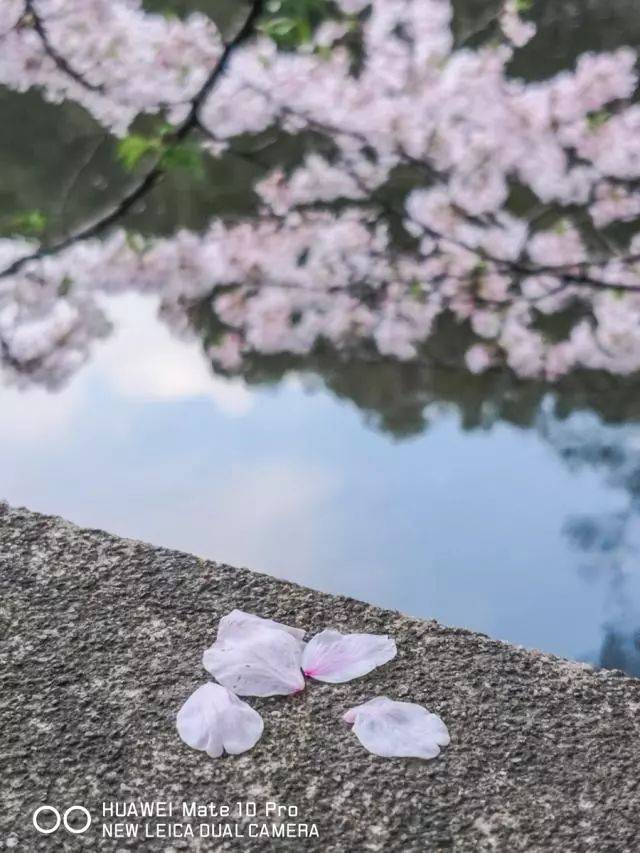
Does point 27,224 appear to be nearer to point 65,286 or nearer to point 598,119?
point 65,286

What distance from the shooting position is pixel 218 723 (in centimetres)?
79

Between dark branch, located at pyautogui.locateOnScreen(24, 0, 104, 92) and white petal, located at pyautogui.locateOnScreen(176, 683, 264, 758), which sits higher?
dark branch, located at pyautogui.locateOnScreen(24, 0, 104, 92)

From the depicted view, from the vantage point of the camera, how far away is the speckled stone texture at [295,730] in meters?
0.72

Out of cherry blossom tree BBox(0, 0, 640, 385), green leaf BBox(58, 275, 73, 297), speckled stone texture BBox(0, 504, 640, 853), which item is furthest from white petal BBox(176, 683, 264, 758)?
green leaf BBox(58, 275, 73, 297)

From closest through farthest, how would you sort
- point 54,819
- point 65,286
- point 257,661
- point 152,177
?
point 54,819
point 257,661
point 65,286
point 152,177

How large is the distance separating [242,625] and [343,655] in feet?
0.32

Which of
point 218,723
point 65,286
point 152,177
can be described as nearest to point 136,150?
point 152,177

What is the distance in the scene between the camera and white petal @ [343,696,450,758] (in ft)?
2.54

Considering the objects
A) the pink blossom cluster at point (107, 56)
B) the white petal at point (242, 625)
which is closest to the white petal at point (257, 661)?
the white petal at point (242, 625)

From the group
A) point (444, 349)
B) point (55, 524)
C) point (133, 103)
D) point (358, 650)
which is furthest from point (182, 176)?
point (358, 650)

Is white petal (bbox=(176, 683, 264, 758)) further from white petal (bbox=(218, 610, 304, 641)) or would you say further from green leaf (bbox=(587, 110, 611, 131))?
green leaf (bbox=(587, 110, 611, 131))

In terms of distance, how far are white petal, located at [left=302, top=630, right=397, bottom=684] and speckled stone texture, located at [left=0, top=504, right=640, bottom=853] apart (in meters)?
0.01

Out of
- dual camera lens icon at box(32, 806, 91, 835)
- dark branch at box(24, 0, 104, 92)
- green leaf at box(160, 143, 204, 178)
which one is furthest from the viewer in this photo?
dark branch at box(24, 0, 104, 92)

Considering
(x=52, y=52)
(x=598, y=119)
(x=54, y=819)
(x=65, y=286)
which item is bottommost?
(x=54, y=819)
